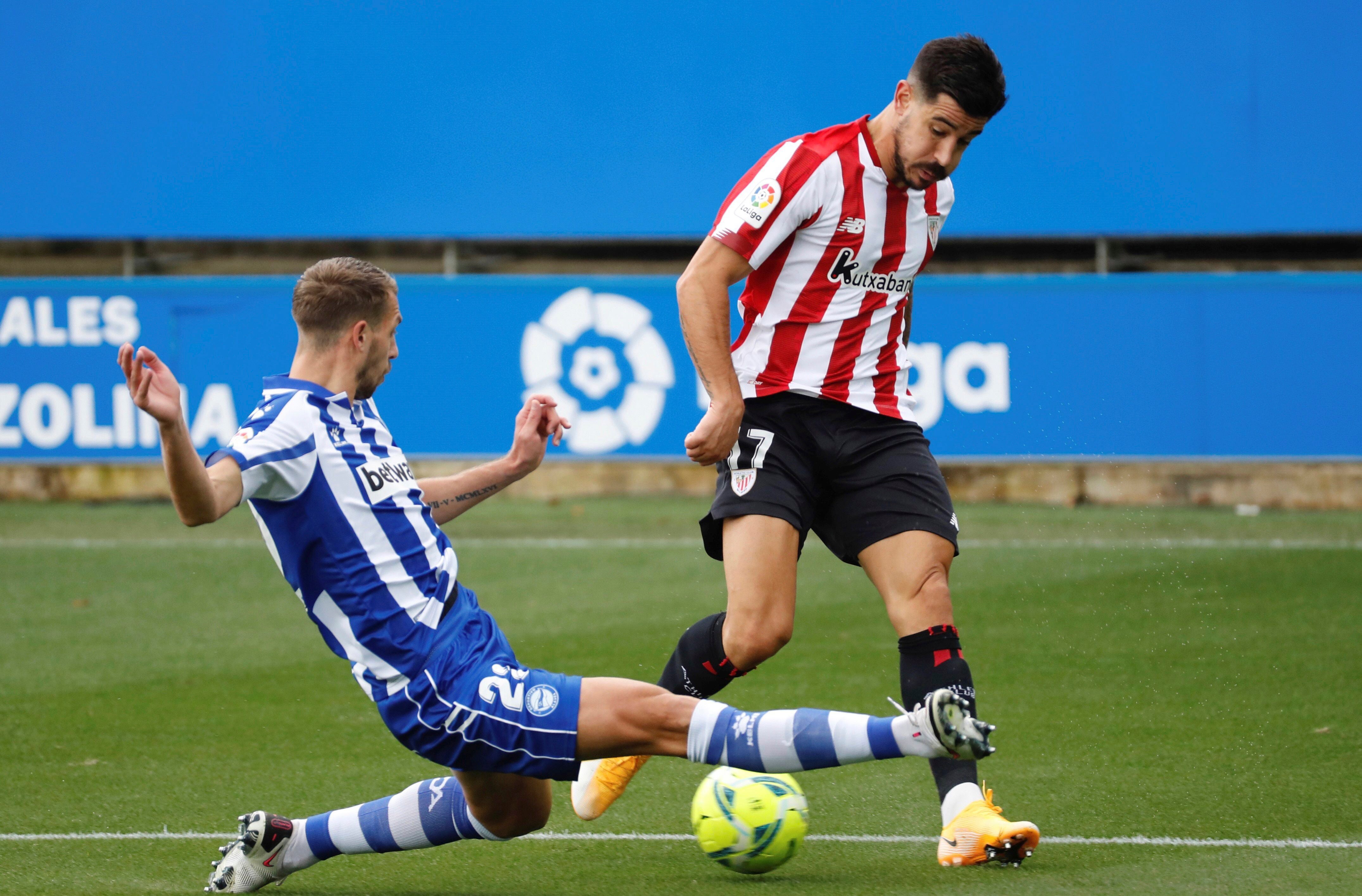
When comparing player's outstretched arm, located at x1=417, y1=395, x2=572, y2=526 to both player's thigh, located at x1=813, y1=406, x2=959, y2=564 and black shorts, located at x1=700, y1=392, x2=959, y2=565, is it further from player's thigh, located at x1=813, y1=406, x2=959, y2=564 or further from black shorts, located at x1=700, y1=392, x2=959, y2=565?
player's thigh, located at x1=813, y1=406, x2=959, y2=564

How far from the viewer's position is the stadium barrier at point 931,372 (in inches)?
435

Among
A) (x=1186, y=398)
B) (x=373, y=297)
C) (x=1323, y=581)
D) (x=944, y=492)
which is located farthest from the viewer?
(x=1186, y=398)

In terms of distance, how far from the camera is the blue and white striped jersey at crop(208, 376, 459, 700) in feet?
10.6

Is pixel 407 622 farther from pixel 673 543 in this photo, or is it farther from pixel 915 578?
pixel 673 543

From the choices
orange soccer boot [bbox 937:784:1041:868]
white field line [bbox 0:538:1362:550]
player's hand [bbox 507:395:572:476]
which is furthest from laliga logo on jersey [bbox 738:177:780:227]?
white field line [bbox 0:538:1362:550]

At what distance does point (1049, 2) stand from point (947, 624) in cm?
918

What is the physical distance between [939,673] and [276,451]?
5.63ft

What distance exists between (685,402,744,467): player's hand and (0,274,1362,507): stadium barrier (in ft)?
24.3

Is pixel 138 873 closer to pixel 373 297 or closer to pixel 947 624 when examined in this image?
pixel 373 297

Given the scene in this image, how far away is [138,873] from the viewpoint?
379cm

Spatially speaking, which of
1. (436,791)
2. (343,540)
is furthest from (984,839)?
(343,540)

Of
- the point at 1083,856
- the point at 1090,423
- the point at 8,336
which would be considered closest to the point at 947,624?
the point at 1083,856

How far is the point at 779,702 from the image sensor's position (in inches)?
228

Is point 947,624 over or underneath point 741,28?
underneath
